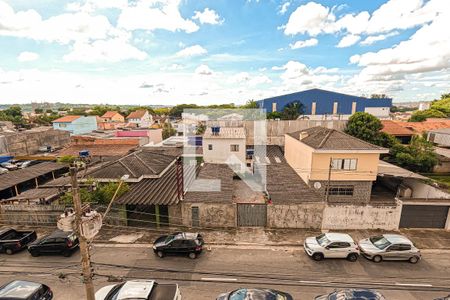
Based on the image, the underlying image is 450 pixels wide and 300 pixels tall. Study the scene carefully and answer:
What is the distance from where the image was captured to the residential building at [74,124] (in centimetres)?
6581

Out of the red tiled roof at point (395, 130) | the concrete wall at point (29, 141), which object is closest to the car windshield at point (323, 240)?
the red tiled roof at point (395, 130)

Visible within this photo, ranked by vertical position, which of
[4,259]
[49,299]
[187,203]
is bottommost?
[4,259]

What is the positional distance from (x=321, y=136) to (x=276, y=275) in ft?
55.0

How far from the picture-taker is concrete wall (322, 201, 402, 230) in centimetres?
1748

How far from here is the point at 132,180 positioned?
2147 centimetres

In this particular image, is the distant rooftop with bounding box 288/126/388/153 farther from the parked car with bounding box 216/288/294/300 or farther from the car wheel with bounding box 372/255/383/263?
the parked car with bounding box 216/288/294/300

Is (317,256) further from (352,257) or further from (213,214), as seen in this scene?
(213,214)

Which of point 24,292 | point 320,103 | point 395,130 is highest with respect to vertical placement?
point 320,103

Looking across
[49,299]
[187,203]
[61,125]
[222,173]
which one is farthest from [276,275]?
[61,125]

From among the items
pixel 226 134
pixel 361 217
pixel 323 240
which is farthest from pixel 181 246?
pixel 226 134

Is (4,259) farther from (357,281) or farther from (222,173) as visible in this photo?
(357,281)

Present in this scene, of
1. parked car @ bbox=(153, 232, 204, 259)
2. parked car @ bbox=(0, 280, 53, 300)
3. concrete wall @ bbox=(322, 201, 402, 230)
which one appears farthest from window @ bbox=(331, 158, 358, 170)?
parked car @ bbox=(0, 280, 53, 300)

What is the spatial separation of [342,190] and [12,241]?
2723 cm

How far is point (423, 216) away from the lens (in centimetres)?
1789
